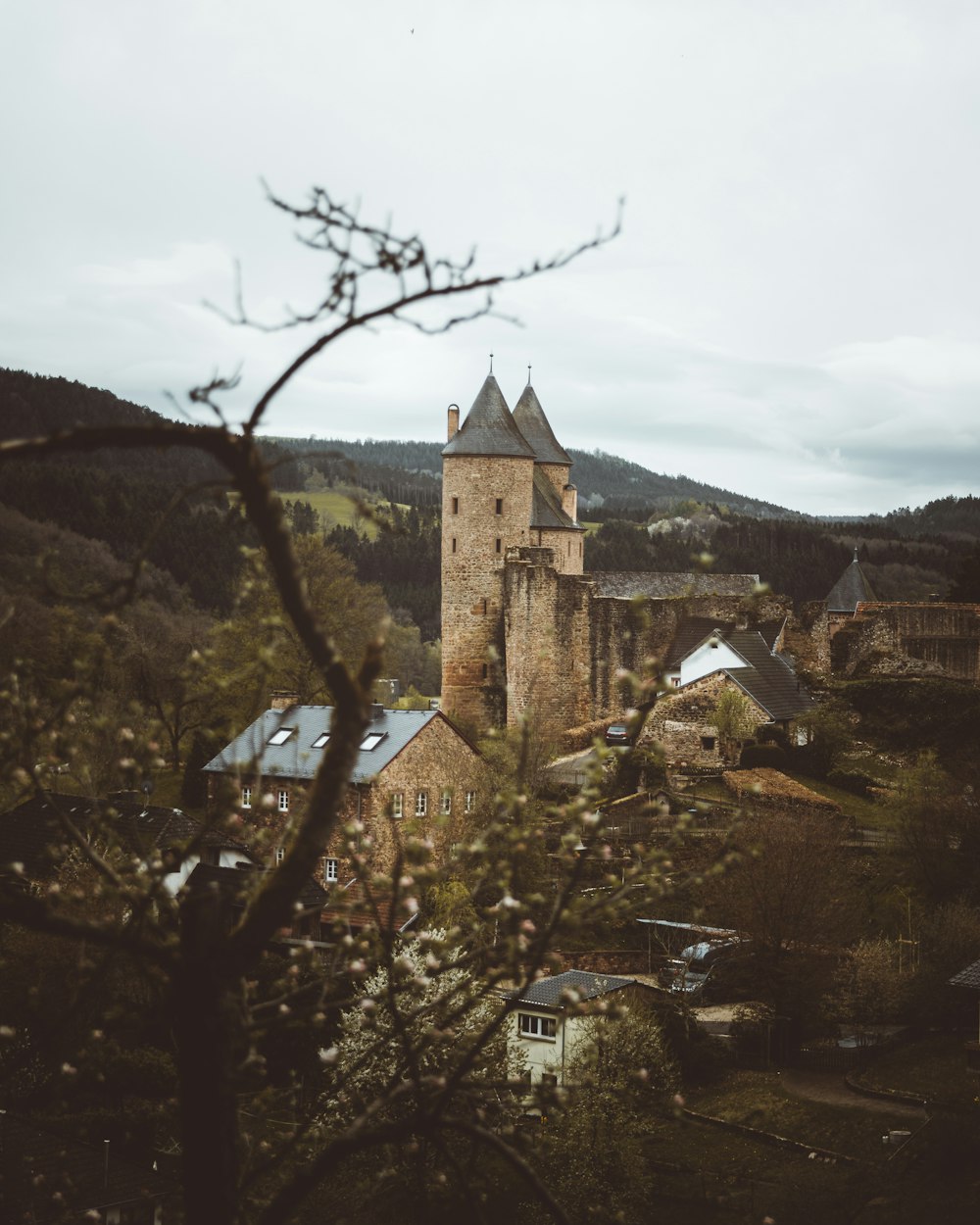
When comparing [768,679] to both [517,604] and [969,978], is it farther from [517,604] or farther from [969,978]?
[969,978]

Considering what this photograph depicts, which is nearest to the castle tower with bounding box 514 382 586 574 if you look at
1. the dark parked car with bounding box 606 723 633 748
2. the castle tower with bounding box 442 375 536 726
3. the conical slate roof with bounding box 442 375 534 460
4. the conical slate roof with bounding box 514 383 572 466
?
the conical slate roof with bounding box 514 383 572 466

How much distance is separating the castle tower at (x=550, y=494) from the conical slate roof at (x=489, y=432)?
113 inches

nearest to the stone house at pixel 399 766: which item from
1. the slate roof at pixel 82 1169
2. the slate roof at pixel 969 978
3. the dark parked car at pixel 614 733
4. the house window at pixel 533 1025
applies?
the dark parked car at pixel 614 733

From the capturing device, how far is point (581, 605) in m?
38.7

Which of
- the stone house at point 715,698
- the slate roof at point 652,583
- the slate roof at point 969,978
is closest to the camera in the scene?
the slate roof at point 969,978

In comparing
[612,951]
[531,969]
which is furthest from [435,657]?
[531,969]

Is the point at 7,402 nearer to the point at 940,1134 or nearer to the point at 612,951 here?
the point at 612,951

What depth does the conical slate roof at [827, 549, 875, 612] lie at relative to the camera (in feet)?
193

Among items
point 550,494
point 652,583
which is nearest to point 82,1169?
point 550,494

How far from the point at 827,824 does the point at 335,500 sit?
124m

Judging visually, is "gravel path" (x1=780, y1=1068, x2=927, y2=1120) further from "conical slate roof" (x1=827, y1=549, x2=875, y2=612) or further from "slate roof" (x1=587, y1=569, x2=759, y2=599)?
"conical slate roof" (x1=827, y1=549, x2=875, y2=612)

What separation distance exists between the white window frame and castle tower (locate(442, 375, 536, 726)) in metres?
17.7

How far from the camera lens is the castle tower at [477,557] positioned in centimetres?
4078

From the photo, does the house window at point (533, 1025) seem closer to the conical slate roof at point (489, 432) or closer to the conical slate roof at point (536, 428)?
the conical slate roof at point (489, 432)
